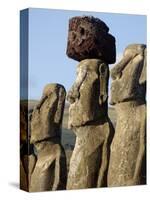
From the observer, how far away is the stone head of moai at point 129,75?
812cm

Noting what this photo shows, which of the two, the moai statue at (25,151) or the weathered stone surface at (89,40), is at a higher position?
the weathered stone surface at (89,40)

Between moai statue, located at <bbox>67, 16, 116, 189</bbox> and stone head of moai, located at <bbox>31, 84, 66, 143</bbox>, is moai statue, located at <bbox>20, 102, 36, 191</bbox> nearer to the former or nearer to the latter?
stone head of moai, located at <bbox>31, 84, 66, 143</bbox>

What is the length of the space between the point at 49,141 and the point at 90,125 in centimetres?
51

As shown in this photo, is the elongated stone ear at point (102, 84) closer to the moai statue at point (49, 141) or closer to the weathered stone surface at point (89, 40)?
the weathered stone surface at point (89, 40)

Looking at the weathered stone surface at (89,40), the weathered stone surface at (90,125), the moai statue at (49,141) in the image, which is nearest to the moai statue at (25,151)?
the moai statue at (49,141)

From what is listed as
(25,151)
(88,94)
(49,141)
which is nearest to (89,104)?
(88,94)

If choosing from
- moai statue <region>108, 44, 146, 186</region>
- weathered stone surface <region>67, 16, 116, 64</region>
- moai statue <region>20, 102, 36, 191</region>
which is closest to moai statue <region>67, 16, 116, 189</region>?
weathered stone surface <region>67, 16, 116, 64</region>

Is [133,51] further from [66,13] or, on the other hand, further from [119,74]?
[66,13]

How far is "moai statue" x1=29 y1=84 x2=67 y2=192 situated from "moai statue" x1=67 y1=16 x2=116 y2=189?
12 centimetres

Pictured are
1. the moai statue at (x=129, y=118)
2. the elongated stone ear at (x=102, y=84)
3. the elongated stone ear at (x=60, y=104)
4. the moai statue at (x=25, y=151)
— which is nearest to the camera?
the moai statue at (x=25, y=151)

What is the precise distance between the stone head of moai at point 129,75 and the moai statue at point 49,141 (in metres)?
0.65

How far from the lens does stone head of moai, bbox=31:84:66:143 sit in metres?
7.66

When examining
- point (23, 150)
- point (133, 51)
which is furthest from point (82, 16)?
point (23, 150)

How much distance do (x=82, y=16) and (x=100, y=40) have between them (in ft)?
1.06
